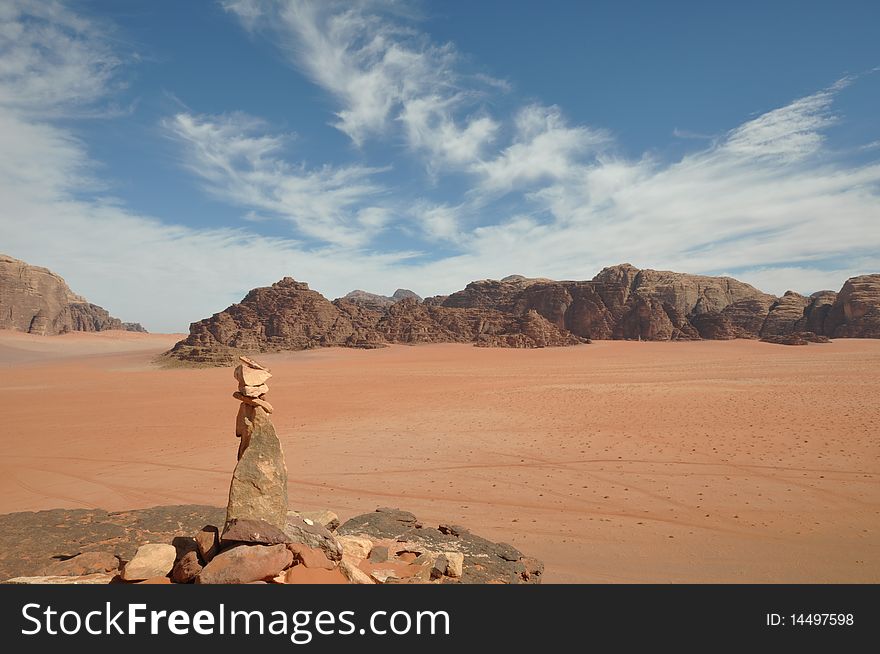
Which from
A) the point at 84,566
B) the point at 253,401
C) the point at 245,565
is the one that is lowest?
the point at 84,566

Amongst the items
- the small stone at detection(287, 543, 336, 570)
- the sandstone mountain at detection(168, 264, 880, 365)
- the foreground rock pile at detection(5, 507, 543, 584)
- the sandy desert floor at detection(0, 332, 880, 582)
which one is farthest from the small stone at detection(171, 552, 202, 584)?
the sandstone mountain at detection(168, 264, 880, 365)

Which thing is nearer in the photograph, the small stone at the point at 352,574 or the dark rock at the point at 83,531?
the small stone at the point at 352,574

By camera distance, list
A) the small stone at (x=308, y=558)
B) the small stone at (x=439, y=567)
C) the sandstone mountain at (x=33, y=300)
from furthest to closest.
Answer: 1. the sandstone mountain at (x=33, y=300)
2. the small stone at (x=439, y=567)
3. the small stone at (x=308, y=558)

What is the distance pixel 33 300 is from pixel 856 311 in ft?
457

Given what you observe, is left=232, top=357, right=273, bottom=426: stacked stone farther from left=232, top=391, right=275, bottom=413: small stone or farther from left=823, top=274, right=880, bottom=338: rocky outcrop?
left=823, top=274, right=880, bottom=338: rocky outcrop

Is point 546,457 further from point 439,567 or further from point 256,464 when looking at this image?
point 256,464

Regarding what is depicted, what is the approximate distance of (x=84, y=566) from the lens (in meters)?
5.27

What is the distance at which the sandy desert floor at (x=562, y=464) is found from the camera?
6980mm

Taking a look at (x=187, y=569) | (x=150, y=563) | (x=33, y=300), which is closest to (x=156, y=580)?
(x=150, y=563)

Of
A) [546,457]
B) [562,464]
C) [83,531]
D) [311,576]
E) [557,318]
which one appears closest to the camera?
[311,576]

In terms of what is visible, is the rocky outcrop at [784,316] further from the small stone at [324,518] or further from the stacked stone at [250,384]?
the stacked stone at [250,384]

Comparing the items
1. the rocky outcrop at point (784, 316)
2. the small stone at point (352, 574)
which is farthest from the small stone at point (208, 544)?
the rocky outcrop at point (784, 316)

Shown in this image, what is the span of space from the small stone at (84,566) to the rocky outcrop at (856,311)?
308ft

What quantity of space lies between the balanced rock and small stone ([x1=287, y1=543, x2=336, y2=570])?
46 cm
